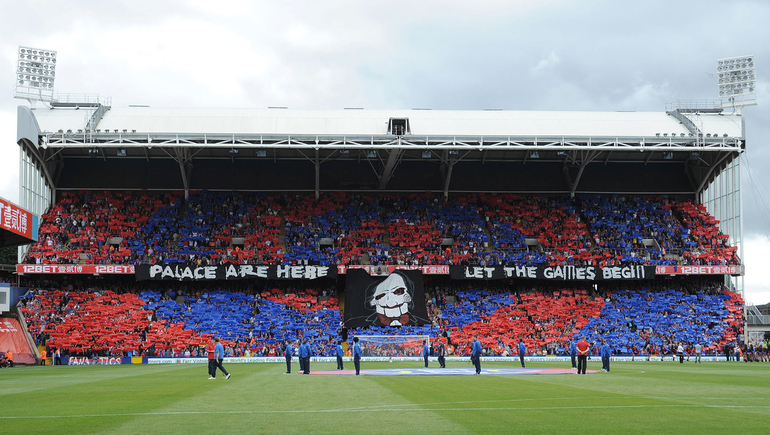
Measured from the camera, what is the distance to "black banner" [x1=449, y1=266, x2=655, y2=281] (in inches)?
2165

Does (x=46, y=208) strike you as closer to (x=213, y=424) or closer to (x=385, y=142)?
(x=385, y=142)

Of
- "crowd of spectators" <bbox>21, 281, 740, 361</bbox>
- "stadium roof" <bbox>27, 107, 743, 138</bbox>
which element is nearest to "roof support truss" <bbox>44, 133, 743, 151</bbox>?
"stadium roof" <bbox>27, 107, 743, 138</bbox>

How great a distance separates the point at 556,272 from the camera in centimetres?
5509

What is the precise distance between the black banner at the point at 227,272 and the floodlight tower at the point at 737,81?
3657cm

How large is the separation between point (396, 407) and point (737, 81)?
56723mm

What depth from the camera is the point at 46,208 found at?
59.3 meters

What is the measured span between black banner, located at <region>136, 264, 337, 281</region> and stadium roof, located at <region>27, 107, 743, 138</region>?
385 inches

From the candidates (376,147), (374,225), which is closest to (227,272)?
(374,225)

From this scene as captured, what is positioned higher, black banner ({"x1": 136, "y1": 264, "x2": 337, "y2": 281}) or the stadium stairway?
black banner ({"x1": 136, "y1": 264, "x2": 337, "y2": 281})

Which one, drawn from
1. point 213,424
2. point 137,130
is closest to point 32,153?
point 137,130

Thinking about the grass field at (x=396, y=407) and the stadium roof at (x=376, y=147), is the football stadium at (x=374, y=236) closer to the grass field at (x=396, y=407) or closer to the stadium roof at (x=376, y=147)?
the stadium roof at (x=376, y=147)

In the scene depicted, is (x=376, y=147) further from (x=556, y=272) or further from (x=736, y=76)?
(x=736, y=76)

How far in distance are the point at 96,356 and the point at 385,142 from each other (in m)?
24.3

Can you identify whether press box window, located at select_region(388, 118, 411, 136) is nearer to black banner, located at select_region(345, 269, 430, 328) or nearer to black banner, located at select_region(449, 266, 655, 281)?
black banner, located at select_region(345, 269, 430, 328)
